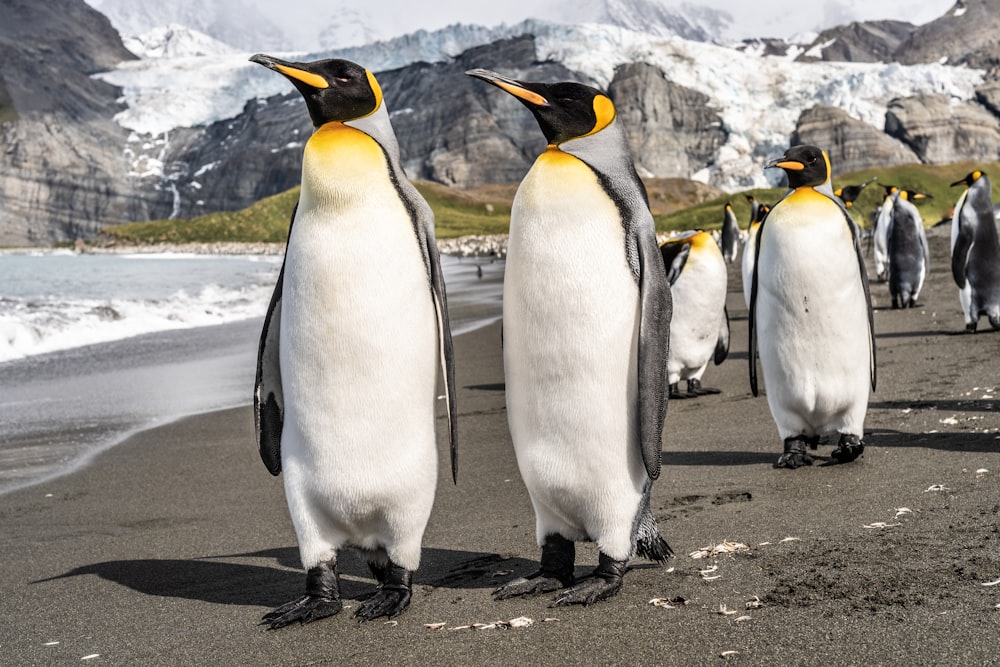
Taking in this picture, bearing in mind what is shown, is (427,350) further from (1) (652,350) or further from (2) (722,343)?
(2) (722,343)

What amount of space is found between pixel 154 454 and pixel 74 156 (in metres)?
176

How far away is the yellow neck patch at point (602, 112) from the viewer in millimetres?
3383

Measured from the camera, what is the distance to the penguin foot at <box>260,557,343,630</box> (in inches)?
122

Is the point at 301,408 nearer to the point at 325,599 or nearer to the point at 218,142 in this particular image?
the point at 325,599

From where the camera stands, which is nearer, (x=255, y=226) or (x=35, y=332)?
(x=35, y=332)

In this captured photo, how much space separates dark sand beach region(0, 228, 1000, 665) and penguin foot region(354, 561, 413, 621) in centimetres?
4

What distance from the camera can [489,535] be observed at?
167 inches

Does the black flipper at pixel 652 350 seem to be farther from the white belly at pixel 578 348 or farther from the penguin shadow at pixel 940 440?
the penguin shadow at pixel 940 440

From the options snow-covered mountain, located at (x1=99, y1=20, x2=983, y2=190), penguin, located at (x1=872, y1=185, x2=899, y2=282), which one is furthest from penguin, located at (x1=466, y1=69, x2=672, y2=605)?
snow-covered mountain, located at (x1=99, y1=20, x2=983, y2=190)

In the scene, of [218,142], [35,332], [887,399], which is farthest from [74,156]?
[887,399]

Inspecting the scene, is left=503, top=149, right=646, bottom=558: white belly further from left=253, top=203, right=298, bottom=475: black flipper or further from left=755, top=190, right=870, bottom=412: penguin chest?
left=755, top=190, right=870, bottom=412: penguin chest

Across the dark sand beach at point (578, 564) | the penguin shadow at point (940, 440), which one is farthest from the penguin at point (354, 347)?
the penguin shadow at point (940, 440)

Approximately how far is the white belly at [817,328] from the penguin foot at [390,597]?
112 inches

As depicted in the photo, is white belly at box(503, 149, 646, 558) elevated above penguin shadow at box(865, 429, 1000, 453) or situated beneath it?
elevated above
